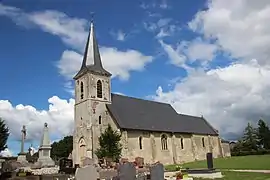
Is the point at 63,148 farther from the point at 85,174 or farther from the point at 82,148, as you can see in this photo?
the point at 85,174

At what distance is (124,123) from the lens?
4538 cm

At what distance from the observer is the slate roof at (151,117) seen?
46938 mm

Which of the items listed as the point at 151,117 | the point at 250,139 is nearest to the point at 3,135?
the point at 151,117

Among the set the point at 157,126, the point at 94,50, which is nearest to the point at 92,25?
the point at 94,50

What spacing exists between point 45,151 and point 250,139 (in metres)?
60.1

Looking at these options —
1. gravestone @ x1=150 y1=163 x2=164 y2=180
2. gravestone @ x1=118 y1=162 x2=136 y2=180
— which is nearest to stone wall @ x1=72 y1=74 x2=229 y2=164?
gravestone @ x1=150 y1=163 x2=164 y2=180

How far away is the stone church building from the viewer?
149 ft

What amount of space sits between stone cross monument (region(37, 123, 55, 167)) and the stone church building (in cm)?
724

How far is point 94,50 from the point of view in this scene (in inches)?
1988

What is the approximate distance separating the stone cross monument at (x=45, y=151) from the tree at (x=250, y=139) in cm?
5542

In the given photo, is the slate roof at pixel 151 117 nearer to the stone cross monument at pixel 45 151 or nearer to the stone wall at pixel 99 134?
the stone wall at pixel 99 134

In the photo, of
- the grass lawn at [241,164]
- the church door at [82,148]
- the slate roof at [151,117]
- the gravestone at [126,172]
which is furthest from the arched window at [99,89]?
the gravestone at [126,172]

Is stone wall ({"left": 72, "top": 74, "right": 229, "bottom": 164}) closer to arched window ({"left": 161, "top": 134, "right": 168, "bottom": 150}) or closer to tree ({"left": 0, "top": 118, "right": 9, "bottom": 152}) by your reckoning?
arched window ({"left": 161, "top": 134, "right": 168, "bottom": 150})

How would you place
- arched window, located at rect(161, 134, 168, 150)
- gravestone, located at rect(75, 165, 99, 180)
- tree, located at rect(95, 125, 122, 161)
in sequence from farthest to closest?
arched window, located at rect(161, 134, 168, 150), tree, located at rect(95, 125, 122, 161), gravestone, located at rect(75, 165, 99, 180)
